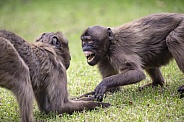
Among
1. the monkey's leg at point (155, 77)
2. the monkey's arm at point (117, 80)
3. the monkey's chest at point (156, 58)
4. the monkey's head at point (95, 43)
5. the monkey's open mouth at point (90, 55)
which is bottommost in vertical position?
the monkey's leg at point (155, 77)

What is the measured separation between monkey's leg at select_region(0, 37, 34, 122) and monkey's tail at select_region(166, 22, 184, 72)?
2888mm

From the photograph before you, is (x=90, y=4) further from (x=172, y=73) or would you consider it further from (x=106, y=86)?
(x=106, y=86)

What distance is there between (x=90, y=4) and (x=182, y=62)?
13.6m

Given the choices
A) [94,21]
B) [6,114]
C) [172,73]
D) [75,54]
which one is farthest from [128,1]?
[6,114]

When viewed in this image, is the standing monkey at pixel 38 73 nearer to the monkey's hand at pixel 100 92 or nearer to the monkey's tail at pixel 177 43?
the monkey's hand at pixel 100 92

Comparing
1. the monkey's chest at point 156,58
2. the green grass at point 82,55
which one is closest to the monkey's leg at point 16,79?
the green grass at point 82,55

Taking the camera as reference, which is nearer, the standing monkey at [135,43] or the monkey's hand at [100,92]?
the monkey's hand at [100,92]

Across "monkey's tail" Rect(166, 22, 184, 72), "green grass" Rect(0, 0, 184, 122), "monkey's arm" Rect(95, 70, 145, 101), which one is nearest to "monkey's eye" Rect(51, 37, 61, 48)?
"green grass" Rect(0, 0, 184, 122)

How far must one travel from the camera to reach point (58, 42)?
23.9 feet

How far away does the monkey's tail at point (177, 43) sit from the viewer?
7.21 m

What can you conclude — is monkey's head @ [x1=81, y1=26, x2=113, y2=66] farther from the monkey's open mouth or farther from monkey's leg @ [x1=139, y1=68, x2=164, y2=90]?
monkey's leg @ [x1=139, y1=68, x2=164, y2=90]

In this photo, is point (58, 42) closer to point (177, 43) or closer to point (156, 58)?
point (156, 58)

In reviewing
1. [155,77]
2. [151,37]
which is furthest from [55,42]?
[155,77]

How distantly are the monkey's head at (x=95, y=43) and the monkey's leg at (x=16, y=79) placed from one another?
1.99 m
